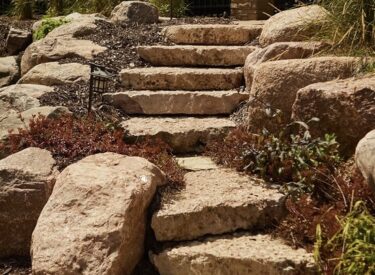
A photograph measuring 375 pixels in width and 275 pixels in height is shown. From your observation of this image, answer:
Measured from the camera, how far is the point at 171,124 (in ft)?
17.4

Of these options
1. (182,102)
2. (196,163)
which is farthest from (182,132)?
(182,102)

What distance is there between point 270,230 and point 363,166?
75cm

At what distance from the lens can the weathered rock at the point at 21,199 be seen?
4.21 metres

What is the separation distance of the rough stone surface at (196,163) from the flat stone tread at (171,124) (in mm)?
284

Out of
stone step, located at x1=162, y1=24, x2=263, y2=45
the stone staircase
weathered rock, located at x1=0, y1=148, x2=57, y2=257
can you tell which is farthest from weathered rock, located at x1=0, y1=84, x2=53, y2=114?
stone step, located at x1=162, y1=24, x2=263, y2=45

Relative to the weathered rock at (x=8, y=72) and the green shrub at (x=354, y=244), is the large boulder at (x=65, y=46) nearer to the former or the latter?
the weathered rock at (x=8, y=72)

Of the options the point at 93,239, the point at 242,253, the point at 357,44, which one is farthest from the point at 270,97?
the point at 93,239

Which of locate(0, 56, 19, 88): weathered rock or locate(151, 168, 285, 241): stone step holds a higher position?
locate(0, 56, 19, 88): weathered rock

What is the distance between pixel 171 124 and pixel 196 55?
1.40 metres

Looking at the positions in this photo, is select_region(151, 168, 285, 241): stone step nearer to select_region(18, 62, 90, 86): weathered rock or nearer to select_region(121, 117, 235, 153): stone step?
select_region(121, 117, 235, 153): stone step

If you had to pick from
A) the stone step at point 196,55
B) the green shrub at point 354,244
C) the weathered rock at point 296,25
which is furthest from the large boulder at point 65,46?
the green shrub at point 354,244

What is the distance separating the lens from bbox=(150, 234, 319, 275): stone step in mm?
3396

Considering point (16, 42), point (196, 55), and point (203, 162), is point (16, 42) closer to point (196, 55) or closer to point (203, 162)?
point (196, 55)

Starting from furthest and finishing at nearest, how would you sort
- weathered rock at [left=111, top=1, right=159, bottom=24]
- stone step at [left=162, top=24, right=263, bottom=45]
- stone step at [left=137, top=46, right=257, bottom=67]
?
weathered rock at [left=111, top=1, right=159, bottom=24] → stone step at [left=162, top=24, right=263, bottom=45] → stone step at [left=137, top=46, right=257, bottom=67]
